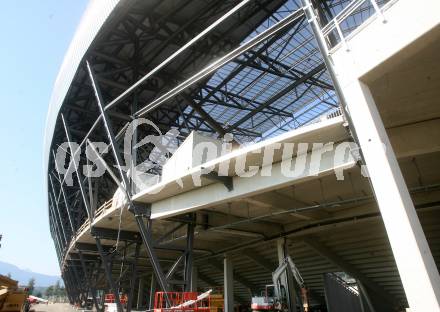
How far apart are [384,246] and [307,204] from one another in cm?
597

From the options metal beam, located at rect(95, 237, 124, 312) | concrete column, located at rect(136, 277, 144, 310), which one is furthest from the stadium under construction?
concrete column, located at rect(136, 277, 144, 310)

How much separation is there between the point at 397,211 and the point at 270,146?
5727 millimetres

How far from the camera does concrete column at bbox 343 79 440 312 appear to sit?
5863 mm

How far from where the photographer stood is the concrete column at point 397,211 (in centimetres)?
586

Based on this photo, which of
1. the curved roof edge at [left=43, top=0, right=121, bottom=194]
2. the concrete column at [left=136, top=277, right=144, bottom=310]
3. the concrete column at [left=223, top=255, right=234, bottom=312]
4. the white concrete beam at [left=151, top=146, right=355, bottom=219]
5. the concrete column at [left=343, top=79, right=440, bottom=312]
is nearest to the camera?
the concrete column at [left=343, top=79, right=440, bottom=312]

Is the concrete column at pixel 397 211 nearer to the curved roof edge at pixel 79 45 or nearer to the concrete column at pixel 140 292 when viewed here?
the curved roof edge at pixel 79 45

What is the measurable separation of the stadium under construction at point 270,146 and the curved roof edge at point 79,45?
0.12 m

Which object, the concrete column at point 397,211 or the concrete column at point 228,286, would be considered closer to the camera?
the concrete column at point 397,211

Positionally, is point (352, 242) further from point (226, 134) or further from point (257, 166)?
point (226, 134)

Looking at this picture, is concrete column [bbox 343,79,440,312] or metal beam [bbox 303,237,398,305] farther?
metal beam [bbox 303,237,398,305]

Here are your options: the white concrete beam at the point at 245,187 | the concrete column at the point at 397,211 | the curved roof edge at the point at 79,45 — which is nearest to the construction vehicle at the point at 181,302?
the white concrete beam at the point at 245,187

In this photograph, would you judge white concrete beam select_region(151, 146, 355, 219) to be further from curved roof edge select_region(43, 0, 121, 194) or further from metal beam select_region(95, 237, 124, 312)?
curved roof edge select_region(43, 0, 121, 194)

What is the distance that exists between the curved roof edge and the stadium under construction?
0.12 meters

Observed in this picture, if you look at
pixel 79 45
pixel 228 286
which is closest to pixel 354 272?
pixel 228 286
